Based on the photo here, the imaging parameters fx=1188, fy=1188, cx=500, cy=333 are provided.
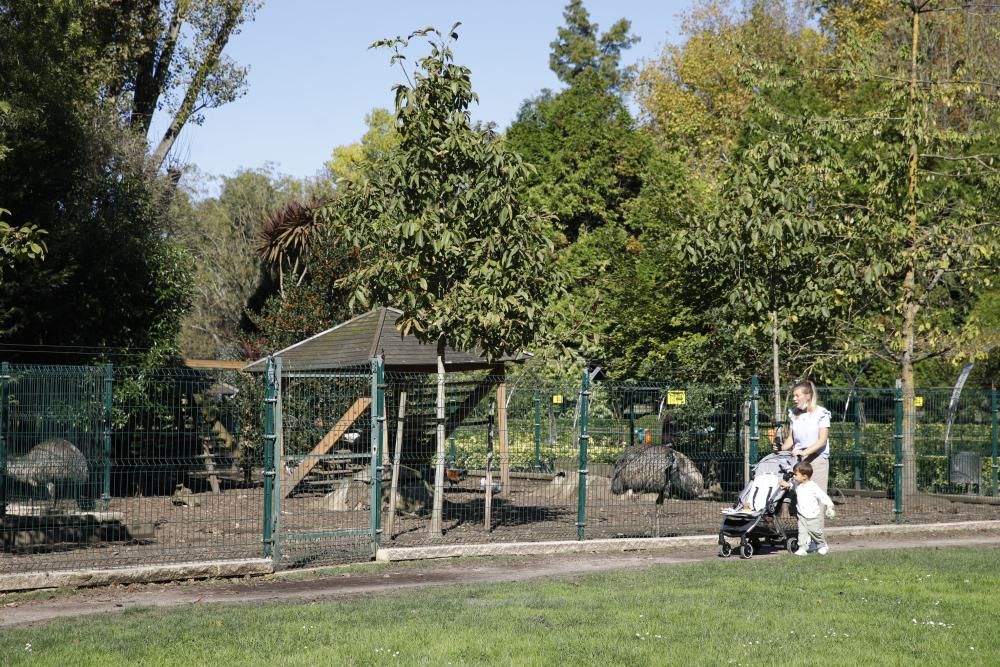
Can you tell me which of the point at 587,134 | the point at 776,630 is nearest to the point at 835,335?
the point at 776,630

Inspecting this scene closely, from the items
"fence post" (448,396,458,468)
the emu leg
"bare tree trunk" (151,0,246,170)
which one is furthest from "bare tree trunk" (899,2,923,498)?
"bare tree trunk" (151,0,246,170)

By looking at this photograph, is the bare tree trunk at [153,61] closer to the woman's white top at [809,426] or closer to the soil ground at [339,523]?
the soil ground at [339,523]

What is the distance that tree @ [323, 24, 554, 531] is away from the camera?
1445 cm

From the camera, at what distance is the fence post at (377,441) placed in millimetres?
13391

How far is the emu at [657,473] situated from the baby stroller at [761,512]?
318 cm

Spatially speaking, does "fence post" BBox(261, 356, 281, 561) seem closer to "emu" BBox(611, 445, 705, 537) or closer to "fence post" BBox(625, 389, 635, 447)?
"fence post" BBox(625, 389, 635, 447)

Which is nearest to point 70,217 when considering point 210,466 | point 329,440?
point 329,440

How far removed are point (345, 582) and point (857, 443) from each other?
432 inches

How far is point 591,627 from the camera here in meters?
8.91

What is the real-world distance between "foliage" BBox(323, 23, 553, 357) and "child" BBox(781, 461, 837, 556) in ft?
12.0

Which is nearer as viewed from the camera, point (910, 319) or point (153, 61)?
point (910, 319)

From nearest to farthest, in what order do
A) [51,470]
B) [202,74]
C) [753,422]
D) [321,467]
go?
1. [51,470]
2. [753,422]
3. [321,467]
4. [202,74]

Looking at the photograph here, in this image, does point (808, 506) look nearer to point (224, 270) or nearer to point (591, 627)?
point (591, 627)

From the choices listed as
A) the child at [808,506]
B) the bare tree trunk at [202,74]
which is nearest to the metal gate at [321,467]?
the child at [808,506]
